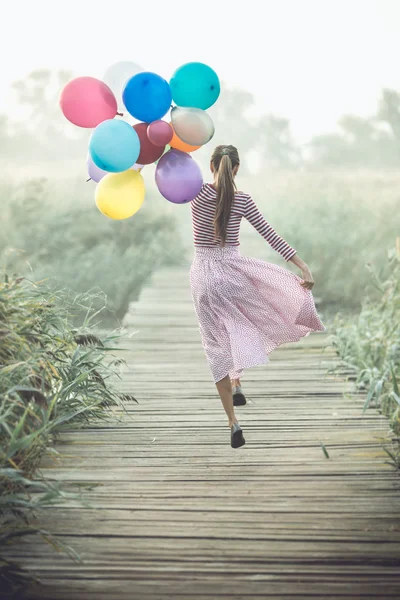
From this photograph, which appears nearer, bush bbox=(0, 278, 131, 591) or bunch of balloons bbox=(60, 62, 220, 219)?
bush bbox=(0, 278, 131, 591)

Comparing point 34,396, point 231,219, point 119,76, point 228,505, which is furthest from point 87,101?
point 228,505

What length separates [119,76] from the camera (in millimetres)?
3756

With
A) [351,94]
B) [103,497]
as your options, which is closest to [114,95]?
[103,497]

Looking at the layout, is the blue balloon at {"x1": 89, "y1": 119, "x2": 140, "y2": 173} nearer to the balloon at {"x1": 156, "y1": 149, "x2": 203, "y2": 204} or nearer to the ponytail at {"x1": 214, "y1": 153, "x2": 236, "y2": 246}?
the balloon at {"x1": 156, "y1": 149, "x2": 203, "y2": 204}

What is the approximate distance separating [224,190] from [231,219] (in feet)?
0.57

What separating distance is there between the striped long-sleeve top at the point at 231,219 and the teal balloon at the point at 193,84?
0.41m

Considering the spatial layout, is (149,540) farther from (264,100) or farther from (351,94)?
(264,100)

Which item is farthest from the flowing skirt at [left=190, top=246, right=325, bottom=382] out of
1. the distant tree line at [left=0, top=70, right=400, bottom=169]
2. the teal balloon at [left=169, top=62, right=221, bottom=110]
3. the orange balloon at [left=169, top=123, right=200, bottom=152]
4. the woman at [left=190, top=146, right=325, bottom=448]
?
the distant tree line at [left=0, top=70, right=400, bottom=169]

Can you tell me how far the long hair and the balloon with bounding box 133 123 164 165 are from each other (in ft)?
0.95

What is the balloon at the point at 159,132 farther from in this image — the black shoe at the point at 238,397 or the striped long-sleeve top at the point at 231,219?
the black shoe at the point at 238,397

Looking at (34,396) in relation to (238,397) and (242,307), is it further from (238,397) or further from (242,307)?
(238,397)

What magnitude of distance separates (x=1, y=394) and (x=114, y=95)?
1.63m

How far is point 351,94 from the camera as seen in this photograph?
22047 mm

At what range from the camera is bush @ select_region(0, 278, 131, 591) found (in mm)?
2709
